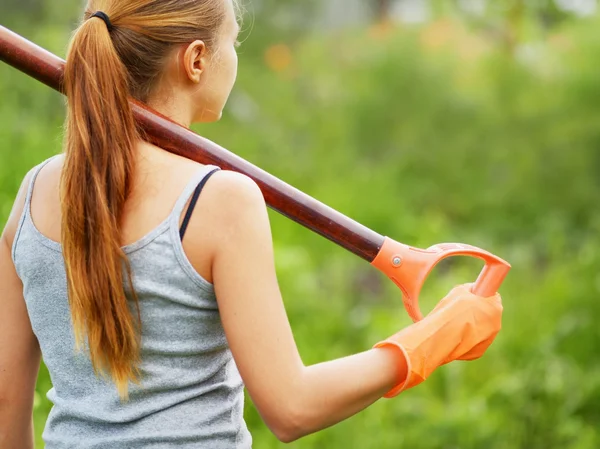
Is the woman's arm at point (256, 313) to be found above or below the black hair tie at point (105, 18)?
below

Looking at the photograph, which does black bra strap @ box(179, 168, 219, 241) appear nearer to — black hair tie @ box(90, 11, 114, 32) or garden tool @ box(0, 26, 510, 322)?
garden tool @ box(0, 26, 510, 322)

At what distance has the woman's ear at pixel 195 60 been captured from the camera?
1.46m

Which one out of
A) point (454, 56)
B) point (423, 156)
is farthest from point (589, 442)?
point (454, 56)

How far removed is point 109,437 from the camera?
1.39 meters

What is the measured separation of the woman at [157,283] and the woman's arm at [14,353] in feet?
0.16

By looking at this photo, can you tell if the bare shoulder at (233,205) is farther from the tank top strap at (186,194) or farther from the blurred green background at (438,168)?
the blurred green background at (438,168)

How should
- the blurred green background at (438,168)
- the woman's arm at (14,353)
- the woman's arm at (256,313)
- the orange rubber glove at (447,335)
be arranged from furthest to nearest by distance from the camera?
the blurred green background at (438,168) → the woman's arm at (14,353) → the orange rubber glove at (447,335) → the woman's arm at (256,313)

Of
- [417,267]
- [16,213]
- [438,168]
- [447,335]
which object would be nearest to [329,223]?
[417,267]

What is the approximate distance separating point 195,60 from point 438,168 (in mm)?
5083

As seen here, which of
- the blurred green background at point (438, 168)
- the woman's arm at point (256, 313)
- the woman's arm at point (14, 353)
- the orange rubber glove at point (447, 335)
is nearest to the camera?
the woman's arm at point (256, 313)

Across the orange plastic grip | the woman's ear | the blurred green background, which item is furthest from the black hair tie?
the blurred green background

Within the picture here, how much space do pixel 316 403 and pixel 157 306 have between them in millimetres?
266

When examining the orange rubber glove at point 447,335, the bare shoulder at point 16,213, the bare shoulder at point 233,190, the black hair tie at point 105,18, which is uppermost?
the black hair tie at point 105,18

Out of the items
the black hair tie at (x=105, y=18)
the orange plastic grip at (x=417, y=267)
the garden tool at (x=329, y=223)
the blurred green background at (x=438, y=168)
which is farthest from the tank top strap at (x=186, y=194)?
the blurred green background at (x=438, y=168)
